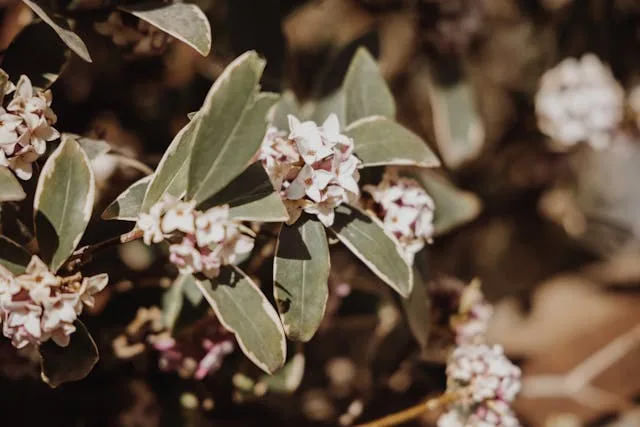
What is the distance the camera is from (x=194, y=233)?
683 millimetres

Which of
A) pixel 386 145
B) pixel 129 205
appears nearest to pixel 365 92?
pixel 386 145

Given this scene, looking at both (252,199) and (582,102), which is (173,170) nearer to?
(252,199)

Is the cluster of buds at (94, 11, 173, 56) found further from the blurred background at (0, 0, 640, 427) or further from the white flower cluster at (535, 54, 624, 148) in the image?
the white flower cluster at (535, 54, 624, 148)

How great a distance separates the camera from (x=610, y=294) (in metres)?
1.74

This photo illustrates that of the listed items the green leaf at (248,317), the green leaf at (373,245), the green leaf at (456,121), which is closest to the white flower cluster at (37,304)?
the green leaf at (248,317)

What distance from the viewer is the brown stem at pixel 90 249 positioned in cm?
71

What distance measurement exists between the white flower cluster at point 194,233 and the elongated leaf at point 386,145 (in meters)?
0.19

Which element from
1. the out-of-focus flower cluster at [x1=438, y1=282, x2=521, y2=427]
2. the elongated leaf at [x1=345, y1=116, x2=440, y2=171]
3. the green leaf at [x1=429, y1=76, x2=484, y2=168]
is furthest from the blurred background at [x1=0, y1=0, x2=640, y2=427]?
the elongated leaf at [x1=345, y1=116, x2=440, y2=171]

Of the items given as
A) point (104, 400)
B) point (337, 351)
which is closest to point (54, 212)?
point (104, 400)

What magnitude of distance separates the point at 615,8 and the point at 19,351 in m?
1.21

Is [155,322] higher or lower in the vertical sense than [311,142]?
lower

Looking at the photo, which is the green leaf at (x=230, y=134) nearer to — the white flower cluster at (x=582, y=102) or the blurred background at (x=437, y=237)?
the blurred background at (x=437, y=237)

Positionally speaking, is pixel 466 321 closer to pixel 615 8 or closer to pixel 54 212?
pixel 54 212

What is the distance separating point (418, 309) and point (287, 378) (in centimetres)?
20
